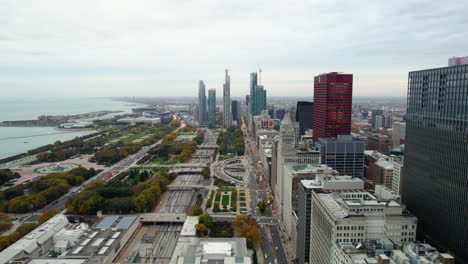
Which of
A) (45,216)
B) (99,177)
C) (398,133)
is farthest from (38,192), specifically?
(398,133)

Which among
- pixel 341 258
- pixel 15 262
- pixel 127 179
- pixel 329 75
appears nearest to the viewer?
pixel 341 258

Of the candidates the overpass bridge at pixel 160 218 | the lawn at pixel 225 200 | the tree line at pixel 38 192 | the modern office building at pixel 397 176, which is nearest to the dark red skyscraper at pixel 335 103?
the modern office building at pixel 397 176

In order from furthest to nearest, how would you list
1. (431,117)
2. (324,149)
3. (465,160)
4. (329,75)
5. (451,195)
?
(329,75), (324,149), (431,117), (451,195), (465,160)

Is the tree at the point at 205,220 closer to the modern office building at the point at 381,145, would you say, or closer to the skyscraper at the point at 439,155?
the skyscraper at the point at 439,155

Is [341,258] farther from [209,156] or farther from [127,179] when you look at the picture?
[209,156]

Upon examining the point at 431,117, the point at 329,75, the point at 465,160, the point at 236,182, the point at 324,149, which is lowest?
the point at 236,182

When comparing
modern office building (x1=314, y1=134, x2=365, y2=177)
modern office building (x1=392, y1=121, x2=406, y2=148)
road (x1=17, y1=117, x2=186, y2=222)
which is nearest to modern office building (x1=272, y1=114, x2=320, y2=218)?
modern office building (x1=314, y1=134, x2=365, y2=177)

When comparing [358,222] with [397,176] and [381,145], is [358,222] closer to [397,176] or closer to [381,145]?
[397,176]

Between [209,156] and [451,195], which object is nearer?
[451,195]

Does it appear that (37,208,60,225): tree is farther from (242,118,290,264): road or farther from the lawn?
(242,118,290,264): road

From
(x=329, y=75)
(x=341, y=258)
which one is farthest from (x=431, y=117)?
(x=329, y=75)
